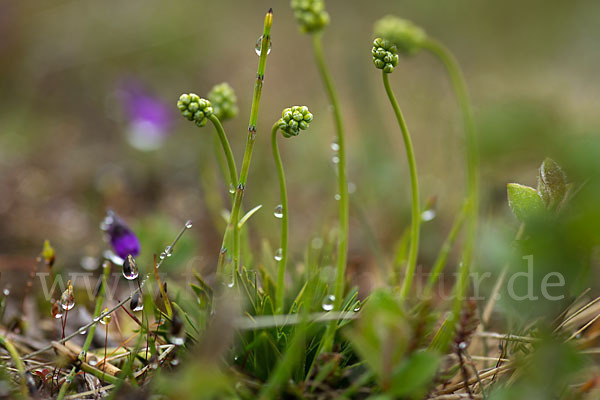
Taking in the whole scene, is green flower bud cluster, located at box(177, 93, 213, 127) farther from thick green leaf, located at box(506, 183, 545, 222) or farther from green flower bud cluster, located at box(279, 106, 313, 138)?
thick green leaf, located at box(506, 183, 545, 222)

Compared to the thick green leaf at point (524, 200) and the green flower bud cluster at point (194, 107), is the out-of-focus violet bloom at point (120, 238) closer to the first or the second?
the green flower bud cluster at point (194, 107)

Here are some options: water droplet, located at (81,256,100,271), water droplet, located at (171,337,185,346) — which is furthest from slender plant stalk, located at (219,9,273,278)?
water droplet, located at (81,256,100,271)

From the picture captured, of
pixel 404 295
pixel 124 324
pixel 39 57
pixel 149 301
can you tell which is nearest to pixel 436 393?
pixel 404 295

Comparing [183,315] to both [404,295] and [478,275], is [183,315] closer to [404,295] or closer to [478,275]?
[404,295]

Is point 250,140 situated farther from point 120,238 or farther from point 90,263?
point 90,263

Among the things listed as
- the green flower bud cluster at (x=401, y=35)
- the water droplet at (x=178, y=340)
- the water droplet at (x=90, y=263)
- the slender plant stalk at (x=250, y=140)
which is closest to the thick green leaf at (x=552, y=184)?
the green flower bud cluster at (x=401, y=35)

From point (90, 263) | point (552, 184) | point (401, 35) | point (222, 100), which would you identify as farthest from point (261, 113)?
point (552, 184)
